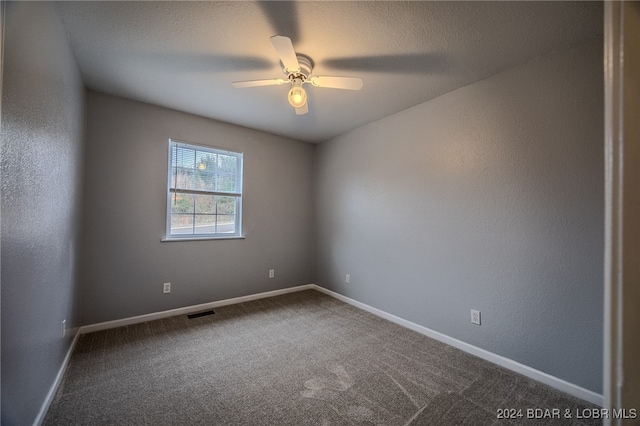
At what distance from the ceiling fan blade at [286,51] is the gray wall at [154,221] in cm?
192

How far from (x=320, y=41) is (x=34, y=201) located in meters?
1.95

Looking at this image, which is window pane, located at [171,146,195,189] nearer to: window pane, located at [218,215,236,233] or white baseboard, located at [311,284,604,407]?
window pane, located at [218,215,236,233]

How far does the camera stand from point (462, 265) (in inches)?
90.3

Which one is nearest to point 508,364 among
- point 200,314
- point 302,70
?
point 302,70

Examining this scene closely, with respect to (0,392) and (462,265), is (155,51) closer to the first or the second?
(0,392)

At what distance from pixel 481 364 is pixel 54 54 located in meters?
3.73

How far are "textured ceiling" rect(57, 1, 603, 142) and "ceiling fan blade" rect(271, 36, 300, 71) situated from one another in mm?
180

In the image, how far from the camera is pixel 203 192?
3199mm

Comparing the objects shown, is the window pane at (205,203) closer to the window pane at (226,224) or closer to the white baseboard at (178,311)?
the window pane at (226,224)

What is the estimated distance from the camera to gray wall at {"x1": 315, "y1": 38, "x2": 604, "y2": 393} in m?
1.67

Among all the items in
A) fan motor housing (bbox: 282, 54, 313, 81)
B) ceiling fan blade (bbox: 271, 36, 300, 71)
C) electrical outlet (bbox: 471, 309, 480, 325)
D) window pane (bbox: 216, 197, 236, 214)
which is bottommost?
electrical outlet (bbox: 471, 309, 480, 325)

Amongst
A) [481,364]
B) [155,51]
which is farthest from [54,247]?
[481,364]

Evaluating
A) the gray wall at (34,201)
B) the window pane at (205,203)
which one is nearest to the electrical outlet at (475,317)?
the gray wall at (34,201)

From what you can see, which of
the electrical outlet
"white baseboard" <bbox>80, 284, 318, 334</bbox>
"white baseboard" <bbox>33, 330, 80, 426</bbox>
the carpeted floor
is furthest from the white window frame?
the electrical outlet
